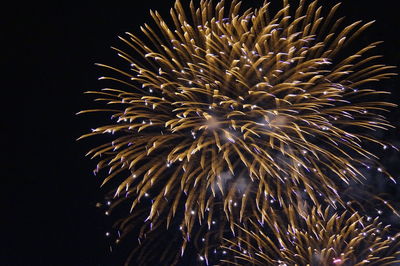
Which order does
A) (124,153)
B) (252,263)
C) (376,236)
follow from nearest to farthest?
(124,153) → (376,236) → (252,263)

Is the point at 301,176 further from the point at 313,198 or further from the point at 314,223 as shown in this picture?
the point at 314,223

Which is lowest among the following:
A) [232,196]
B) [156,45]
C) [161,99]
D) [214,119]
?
[232,196]

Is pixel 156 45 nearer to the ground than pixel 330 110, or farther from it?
farther from it

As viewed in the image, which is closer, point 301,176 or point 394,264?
point 301,176

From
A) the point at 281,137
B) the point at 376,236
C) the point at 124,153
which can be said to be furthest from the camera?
the point at 376,236

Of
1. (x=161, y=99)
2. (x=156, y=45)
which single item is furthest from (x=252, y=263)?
(x=156, y=45)

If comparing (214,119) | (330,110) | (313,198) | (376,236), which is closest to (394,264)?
(376,236)

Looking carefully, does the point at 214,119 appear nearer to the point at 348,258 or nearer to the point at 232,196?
the point at 232,196
